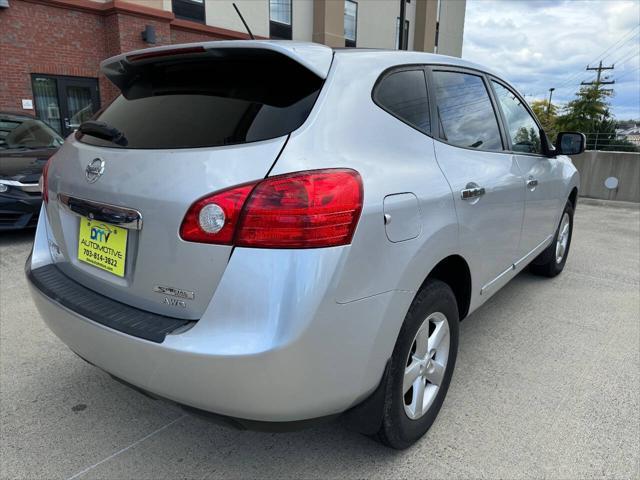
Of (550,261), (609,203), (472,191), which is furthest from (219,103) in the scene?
(609,203)

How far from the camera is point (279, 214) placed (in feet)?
5.11

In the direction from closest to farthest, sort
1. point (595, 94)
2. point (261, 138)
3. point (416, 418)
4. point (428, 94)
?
point (261, 138), point (416, 418), point (428, 94), point (595, 94)

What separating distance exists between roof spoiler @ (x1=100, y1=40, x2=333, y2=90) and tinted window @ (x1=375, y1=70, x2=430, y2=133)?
278 millimetres

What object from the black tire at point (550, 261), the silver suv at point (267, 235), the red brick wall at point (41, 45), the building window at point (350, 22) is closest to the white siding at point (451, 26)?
the building window at point (350, 22)

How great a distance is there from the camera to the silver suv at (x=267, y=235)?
1.56 meters

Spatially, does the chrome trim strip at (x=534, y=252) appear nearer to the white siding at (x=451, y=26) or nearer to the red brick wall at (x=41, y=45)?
the red brick wall at (x=41, y=45)

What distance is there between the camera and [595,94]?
35.8 m

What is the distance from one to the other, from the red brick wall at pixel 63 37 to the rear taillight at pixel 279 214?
1177 centimetres

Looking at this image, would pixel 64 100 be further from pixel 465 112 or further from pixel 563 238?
pixel 465 112

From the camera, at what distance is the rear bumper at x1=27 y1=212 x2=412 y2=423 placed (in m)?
1.52

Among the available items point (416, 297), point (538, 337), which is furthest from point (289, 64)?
point (538, 337)

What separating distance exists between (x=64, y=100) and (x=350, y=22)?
1279 centimetres

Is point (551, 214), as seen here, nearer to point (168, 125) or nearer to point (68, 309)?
point (168, 125)

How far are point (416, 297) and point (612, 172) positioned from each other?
9.64 m
